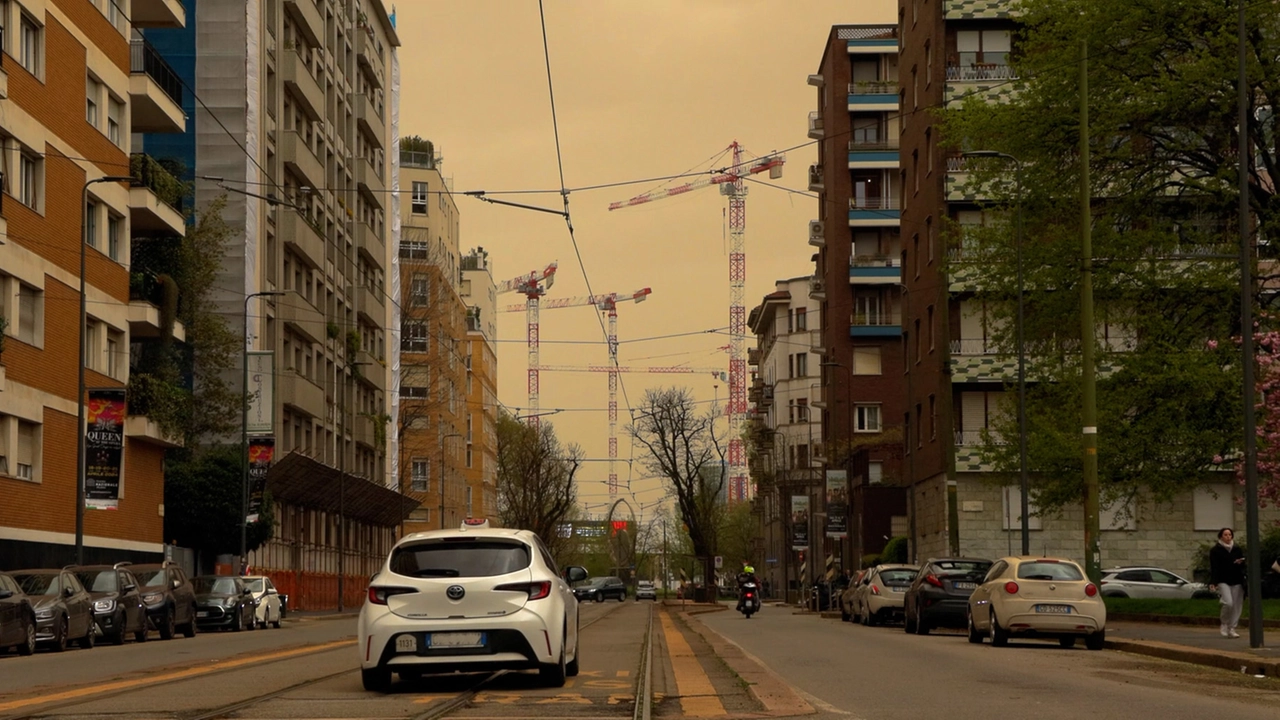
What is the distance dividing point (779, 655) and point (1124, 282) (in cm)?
1726

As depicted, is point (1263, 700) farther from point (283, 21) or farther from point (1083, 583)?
point (283, 21)

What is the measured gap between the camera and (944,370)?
4444 centimetres

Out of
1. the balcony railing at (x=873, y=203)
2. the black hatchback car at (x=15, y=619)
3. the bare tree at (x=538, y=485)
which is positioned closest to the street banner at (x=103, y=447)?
the black hatchback car at (x=15, y=619)

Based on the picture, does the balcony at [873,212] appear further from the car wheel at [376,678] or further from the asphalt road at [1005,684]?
the car wheel at [376,678]

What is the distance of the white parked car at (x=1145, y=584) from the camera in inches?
2095

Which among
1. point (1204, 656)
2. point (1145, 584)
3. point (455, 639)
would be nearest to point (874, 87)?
point (1145, 584)

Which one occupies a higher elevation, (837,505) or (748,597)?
(837,505)

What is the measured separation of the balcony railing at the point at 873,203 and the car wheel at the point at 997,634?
65.0 m

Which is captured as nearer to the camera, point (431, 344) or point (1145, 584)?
point (1145, 584)

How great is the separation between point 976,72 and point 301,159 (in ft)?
86.5

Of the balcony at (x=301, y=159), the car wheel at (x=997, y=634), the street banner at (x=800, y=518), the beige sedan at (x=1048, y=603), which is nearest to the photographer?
the beige sedan at (x=1048, y=603)

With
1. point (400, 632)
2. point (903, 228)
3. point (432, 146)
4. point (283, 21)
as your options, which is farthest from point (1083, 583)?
point (432, 146)

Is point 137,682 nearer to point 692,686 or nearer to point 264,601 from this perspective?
point 692,686

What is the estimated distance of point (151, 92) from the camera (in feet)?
173
